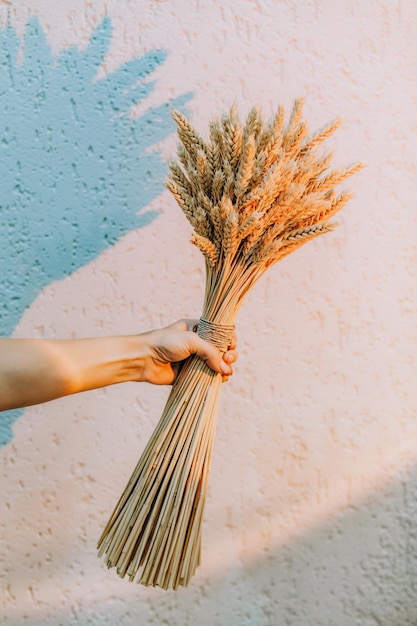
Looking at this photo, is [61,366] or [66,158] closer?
[61,366]

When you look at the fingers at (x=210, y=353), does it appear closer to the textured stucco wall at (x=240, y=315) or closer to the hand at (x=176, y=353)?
the hand at (x=176, y=353)

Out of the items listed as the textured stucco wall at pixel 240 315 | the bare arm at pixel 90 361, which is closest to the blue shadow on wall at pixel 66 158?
the textured stucco wall at pixel 240 315

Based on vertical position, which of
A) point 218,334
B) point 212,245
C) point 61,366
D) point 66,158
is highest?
point 66,158

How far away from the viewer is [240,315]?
1.47 metres

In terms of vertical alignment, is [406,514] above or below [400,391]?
below

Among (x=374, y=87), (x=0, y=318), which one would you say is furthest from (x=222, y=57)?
(x=0, y=318)

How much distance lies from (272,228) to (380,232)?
2.15ft

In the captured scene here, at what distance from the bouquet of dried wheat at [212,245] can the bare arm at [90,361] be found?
0.06 m

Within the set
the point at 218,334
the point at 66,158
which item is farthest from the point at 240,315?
the point at 66,158

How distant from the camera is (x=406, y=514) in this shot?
59.7 inches

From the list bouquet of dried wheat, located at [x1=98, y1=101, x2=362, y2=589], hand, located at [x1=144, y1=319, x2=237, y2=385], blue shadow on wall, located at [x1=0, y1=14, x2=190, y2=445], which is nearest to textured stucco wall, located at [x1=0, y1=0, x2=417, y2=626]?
blue shadow on wall, located at [x1=0, y1=14, x2=190, y2=445]

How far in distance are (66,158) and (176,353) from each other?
0.71m

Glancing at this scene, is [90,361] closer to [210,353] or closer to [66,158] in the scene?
[210,353]

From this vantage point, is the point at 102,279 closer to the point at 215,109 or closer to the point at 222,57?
the point at 215,109
